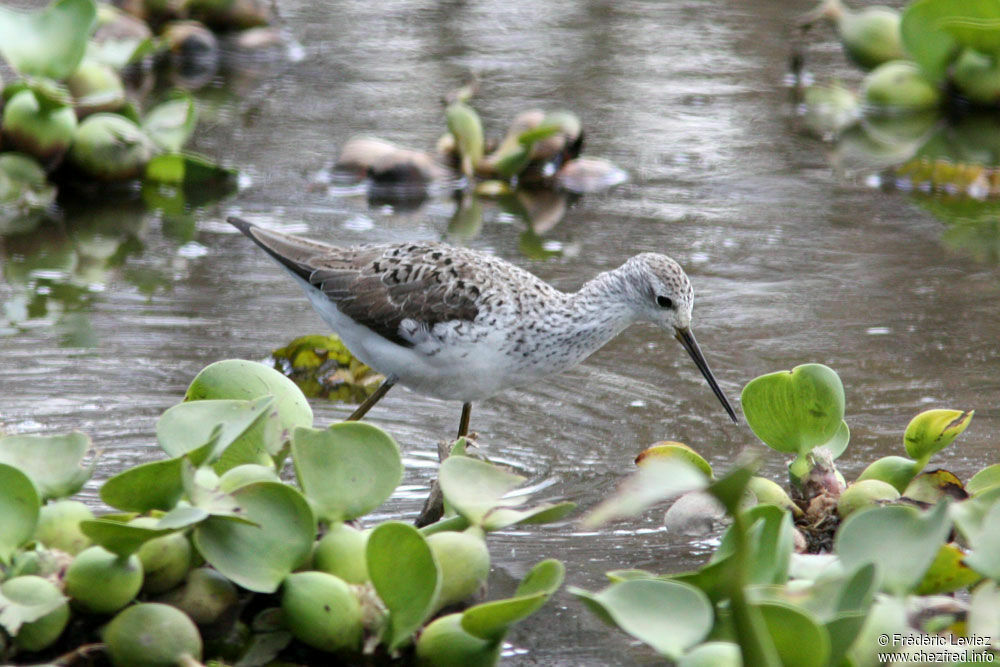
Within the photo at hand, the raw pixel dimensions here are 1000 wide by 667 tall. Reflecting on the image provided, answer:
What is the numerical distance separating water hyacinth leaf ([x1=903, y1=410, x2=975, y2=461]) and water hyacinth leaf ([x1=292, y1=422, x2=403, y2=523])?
162 centimetres

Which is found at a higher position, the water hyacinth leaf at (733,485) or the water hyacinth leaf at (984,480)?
the water hyacinth leaf at (733,485)

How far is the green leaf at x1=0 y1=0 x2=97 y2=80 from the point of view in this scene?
7.62 meters

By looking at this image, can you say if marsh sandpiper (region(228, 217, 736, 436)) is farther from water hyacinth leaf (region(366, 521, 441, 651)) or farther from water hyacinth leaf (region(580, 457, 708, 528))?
water hyacinth leaf (region(580, 457, 708, 528))

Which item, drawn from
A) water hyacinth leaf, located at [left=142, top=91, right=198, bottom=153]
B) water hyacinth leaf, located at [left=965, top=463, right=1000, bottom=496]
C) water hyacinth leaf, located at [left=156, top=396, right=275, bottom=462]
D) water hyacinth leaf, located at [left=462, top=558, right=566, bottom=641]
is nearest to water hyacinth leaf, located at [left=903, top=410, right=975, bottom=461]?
water hyacinth leaf, located at [left=965, top=463, right=1000, bottom=496]

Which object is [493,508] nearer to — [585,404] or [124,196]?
[585,404]

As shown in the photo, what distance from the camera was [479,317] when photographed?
16.5ft

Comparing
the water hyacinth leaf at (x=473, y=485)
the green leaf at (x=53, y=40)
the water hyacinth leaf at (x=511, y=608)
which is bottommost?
the water hyacinth leaf at (x=511, y=608)

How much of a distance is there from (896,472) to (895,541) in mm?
1051

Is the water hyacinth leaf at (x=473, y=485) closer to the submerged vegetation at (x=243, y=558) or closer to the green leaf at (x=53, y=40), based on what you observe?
the submerged vegetation at (x=243, y=558)

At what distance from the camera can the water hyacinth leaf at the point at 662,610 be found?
10.1 ft

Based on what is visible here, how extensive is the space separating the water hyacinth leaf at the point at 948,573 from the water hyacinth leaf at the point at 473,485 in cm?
109

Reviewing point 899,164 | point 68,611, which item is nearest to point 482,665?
point 68,611

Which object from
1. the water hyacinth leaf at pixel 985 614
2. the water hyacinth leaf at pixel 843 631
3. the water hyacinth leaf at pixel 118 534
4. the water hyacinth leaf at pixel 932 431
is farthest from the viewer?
the water hyacinth leaf at pixel 932 431

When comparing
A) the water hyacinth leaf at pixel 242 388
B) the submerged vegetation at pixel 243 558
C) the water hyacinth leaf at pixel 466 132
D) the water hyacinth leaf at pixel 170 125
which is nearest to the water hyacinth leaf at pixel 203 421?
the submerged vegetation at pixel 243 558
